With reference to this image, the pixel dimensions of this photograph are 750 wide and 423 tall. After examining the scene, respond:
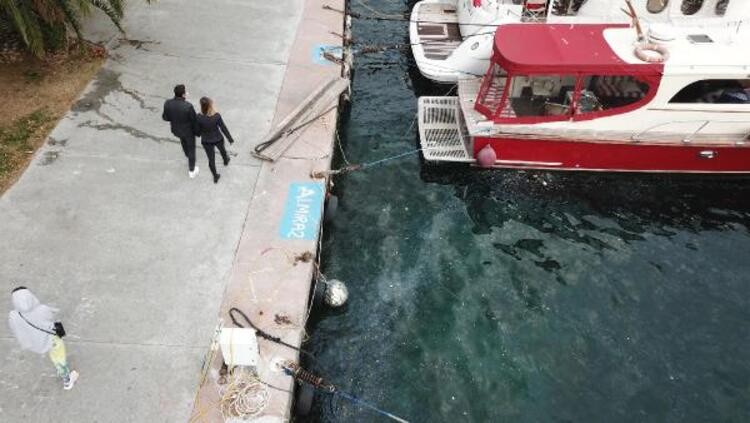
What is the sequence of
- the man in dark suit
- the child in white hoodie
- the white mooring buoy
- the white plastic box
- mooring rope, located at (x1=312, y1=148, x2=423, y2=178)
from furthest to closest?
mooring rope, located at (x1=312, y1=148, x2=423, y2=178), the man in dark suit, the white mooring buoy, the white plastic box, the child in white hoodie

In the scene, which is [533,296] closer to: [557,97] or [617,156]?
[617,156]

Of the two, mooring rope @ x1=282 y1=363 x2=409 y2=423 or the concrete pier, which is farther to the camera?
mooring rope @ x1=282 y1=363 x2=409 y2=423

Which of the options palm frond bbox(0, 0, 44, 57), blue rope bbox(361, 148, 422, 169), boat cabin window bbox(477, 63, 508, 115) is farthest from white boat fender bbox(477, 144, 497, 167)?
palm frond bbox(0, 0, 44, 57)

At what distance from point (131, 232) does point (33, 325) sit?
3.36 meters

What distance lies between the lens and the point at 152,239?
33.8 feet

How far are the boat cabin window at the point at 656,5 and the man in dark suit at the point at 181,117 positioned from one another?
468 inches

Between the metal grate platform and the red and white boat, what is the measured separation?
0.05 meters

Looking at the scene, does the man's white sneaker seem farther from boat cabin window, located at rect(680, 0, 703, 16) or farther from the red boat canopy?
boat cabin window, located at rect(680, 0, 703, 16)

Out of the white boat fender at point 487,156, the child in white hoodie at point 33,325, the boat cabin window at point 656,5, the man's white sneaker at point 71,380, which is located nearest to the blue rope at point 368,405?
the man's white sneaker at point 71,380

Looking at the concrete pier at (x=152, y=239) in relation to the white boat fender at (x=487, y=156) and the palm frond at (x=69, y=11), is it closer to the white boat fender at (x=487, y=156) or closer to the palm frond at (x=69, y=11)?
the palm frond at (x=69, y=11)

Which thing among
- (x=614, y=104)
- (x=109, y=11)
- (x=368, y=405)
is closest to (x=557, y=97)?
(x=614, y=104)

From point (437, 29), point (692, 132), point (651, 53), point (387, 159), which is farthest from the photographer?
point (437, 29)

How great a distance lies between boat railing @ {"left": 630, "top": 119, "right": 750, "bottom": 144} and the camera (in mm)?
12766

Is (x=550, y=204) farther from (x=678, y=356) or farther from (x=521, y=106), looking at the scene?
(x=678, y=356)
